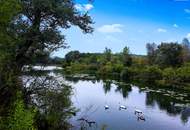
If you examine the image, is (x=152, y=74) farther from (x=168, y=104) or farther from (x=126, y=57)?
(x=168, y=104)

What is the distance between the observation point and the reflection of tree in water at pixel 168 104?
150 feet

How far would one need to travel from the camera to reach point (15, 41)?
736 inches

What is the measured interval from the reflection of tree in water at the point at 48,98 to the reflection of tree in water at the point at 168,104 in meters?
24.4

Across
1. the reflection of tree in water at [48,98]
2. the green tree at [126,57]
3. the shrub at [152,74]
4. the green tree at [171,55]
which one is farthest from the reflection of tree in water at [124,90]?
the green tree at [126,57]

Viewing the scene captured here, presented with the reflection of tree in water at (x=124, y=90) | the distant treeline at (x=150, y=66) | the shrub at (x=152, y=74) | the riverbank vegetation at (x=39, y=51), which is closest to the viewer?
the riverbank vegetation at (x=39, y=51)

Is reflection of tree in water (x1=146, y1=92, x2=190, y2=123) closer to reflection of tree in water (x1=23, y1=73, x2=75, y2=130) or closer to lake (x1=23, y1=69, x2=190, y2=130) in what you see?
lake (x1=23, y1=69, x2=190, y2=130)

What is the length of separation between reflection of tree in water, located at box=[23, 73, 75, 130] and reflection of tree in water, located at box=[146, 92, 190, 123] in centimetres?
2441

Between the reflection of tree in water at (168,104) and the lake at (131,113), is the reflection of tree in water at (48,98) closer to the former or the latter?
the lake at (131,113)

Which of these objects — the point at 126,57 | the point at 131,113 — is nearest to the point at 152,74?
the point at 126,57

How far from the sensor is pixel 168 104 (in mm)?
52062

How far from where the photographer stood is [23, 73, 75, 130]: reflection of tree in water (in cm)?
1989

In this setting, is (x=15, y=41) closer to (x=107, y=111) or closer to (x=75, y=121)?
(x=75, y=121)

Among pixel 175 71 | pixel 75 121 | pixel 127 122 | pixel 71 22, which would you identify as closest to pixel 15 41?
pixel 71 22

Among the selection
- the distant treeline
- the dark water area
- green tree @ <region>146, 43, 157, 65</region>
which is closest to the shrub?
the distant treeline
